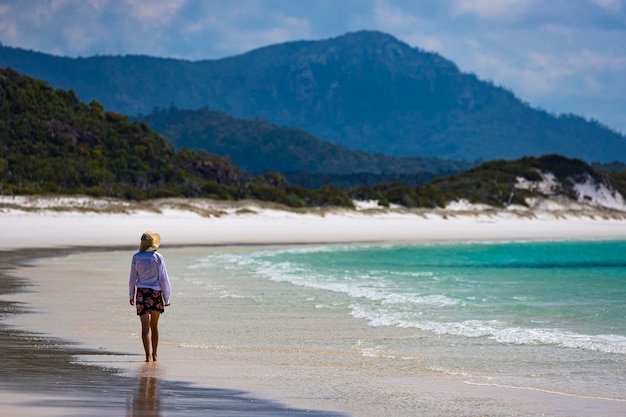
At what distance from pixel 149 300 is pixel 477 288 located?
10.6m

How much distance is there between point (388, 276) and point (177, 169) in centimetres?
5244

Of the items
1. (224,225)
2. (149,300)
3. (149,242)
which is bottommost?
(149,300)

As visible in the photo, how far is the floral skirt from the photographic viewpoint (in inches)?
398

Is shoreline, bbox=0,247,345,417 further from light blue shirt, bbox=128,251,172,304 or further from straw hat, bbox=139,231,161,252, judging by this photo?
straw hat, bbox=139,231,161,252

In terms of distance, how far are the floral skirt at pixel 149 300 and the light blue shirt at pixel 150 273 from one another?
46mm

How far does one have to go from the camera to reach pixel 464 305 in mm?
→ 15594

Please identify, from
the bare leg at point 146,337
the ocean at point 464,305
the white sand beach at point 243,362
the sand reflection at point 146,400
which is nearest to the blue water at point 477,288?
the ocean at point 464,305

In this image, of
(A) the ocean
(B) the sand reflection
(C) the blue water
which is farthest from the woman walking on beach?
(C) the blue water

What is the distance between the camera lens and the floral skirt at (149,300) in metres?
10.1

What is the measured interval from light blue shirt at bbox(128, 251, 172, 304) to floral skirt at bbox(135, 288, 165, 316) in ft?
0.15

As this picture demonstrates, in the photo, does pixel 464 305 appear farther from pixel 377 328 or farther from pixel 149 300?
pixel 149 300

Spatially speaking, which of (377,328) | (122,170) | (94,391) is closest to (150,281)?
(94,391)

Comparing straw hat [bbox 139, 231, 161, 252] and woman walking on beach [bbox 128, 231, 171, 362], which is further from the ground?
straw hat [bbox 139, 231, 161, 252]

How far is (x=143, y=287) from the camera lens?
400 inches
